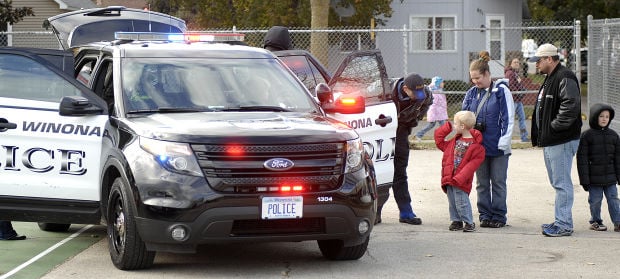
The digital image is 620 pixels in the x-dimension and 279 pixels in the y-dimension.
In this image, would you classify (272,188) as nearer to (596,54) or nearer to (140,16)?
(140,16)

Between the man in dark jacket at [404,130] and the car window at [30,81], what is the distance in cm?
345

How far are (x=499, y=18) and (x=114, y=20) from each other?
2533 centimetres

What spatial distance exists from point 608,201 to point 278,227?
4.11 meters

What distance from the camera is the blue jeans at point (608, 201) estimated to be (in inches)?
432

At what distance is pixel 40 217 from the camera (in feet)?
30.2

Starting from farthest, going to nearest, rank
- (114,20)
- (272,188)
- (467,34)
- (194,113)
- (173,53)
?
(467,34)
(114,20)
(173,53)
(194,113)
(272,188)

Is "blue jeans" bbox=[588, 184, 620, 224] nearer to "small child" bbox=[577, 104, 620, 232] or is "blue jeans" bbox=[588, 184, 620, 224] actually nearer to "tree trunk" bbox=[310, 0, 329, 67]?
"small child" bbox=[577, 104, 620, 232]

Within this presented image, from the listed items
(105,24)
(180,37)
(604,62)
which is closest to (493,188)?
(180,37)

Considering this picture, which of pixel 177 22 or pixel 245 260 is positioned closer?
pixel 245 260

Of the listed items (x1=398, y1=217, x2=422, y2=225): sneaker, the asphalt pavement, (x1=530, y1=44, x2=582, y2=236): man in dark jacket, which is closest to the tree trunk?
the asphalt pavement

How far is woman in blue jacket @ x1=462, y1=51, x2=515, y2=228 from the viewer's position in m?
11.1

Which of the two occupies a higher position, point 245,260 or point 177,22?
point 177,22

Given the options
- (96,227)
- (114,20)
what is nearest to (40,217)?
(96,227)

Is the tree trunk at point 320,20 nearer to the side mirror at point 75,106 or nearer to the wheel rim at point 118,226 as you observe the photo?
the side mirror at point 75,106
